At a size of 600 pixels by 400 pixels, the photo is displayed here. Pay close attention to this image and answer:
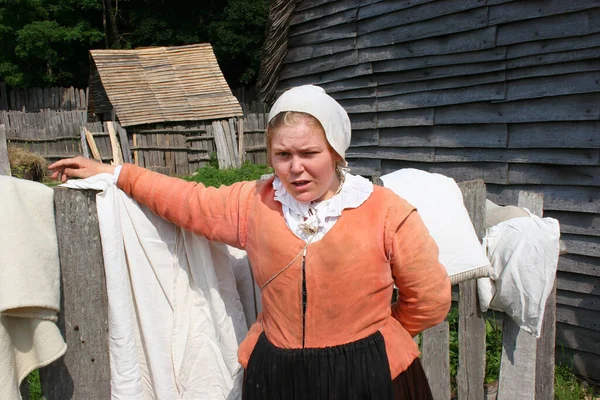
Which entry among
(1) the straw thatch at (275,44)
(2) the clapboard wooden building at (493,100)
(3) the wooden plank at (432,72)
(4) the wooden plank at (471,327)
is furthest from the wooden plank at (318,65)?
(4) the wooden plank at (471,327)

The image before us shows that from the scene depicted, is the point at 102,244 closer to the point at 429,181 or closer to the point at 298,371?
the point at 298,371

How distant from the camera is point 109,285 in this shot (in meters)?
1.88

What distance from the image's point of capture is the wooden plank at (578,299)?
4762mm

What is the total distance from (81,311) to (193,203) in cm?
52

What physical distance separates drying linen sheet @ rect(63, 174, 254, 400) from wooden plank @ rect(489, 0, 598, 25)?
3956 millimetres

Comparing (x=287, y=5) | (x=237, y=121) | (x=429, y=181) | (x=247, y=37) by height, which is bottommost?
(x=429, y=181)

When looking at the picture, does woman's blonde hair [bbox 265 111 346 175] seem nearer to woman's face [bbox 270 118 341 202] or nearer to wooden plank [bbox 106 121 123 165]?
woman's face [bbox 270 118 341 202]

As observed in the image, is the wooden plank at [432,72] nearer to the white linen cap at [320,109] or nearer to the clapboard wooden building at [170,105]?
the white linen cap at [320,109]

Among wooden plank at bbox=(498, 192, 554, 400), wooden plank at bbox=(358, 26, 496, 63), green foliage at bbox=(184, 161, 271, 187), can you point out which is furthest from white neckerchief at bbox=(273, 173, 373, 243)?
green foliage at bbox=(184, 161, 271, 187)

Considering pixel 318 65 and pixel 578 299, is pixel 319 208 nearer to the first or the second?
pixel 578 299

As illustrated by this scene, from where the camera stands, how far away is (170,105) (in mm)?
15914

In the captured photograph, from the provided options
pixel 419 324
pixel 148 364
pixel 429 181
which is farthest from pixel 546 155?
pixel 148 364

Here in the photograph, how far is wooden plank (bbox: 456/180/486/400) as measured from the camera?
2.74 metres

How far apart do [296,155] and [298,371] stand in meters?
0.74
